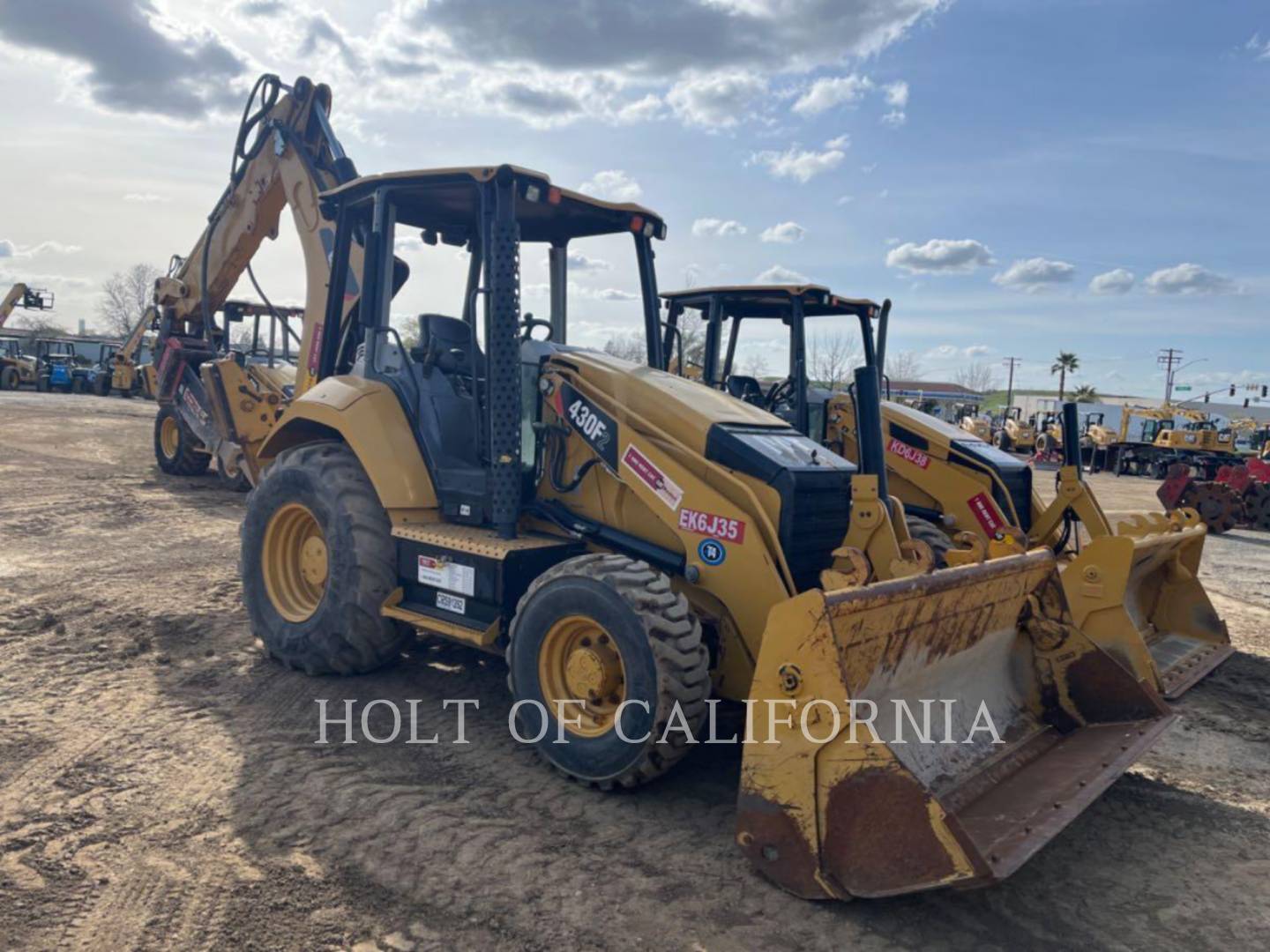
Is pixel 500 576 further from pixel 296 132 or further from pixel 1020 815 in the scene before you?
pixel 296 132

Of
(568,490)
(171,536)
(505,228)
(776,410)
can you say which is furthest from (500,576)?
(171,536)

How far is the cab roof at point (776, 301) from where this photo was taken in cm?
820

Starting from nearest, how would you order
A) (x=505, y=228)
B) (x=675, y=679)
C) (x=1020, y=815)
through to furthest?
1. (x=1020, y=815)
2. (x=675, y=679)
3. (x=505, y=228)

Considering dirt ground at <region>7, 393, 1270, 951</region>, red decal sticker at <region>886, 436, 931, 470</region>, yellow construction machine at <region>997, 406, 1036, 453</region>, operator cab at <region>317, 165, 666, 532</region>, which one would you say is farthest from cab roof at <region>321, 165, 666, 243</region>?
yellow construction machine at <region>997, 406, 1036, 453</region>

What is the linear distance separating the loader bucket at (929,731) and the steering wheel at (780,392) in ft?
12.5

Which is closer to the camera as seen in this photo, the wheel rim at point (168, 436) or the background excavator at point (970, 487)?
the background excavator at point (970, 487)

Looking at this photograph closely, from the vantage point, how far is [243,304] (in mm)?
14531

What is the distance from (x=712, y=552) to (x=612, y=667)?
671 mm

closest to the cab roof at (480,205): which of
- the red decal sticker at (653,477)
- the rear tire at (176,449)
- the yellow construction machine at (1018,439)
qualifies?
the red decal sticker at (653,477)

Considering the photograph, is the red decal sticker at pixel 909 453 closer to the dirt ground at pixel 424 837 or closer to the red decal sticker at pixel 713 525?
the dirt ground at pixel 424 837

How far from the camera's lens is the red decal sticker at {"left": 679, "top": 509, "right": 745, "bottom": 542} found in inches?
163

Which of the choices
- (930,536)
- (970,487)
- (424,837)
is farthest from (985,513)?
(424,837)

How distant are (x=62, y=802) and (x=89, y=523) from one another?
22.5ft

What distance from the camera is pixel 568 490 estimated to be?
16.4 feet
